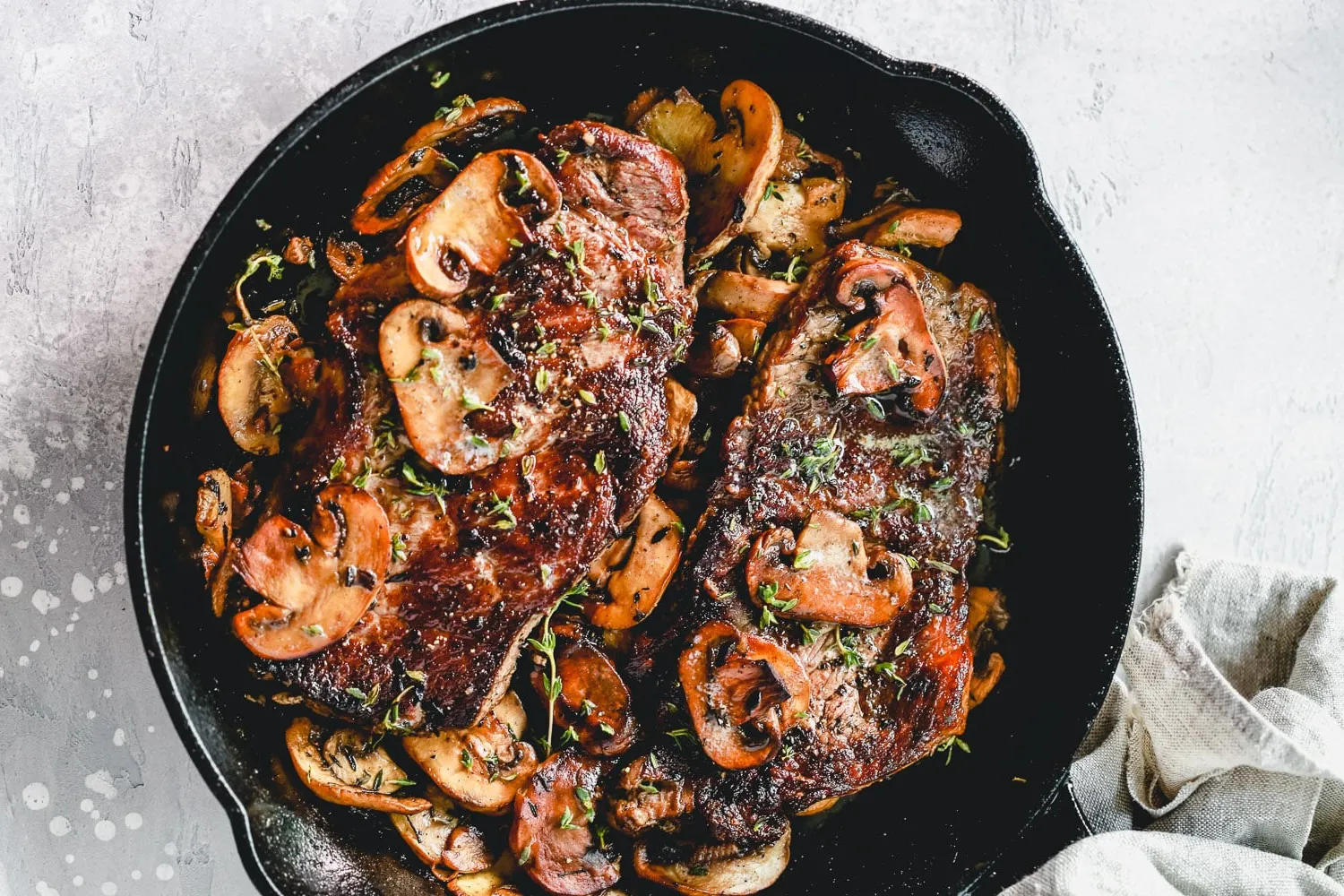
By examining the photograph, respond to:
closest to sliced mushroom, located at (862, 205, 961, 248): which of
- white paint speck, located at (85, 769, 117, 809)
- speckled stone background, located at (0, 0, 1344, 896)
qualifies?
speckled stone background, located at (0, 0, 1344, 896)

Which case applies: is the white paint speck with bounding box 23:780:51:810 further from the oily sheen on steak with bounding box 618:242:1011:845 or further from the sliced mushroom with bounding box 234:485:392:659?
the oily sheen on steak with bounding box 618:242:1011:845

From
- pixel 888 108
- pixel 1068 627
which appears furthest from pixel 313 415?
pixel 1068 627

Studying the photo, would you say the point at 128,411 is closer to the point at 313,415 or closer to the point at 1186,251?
the point at 313,415

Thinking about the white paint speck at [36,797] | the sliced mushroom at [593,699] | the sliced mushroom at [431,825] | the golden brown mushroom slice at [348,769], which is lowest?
the white paint speck at [36,797]

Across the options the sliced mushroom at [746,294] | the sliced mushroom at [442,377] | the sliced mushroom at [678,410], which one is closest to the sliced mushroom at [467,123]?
the sliced mushroom at [442,377]

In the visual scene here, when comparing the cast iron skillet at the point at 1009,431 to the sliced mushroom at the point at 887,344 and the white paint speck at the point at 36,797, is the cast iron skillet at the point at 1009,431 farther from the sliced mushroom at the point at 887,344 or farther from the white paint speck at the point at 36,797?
the white paint speck at the point at 36,797

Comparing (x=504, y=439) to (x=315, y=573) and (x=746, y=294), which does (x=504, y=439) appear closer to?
(x=315, y=573)
